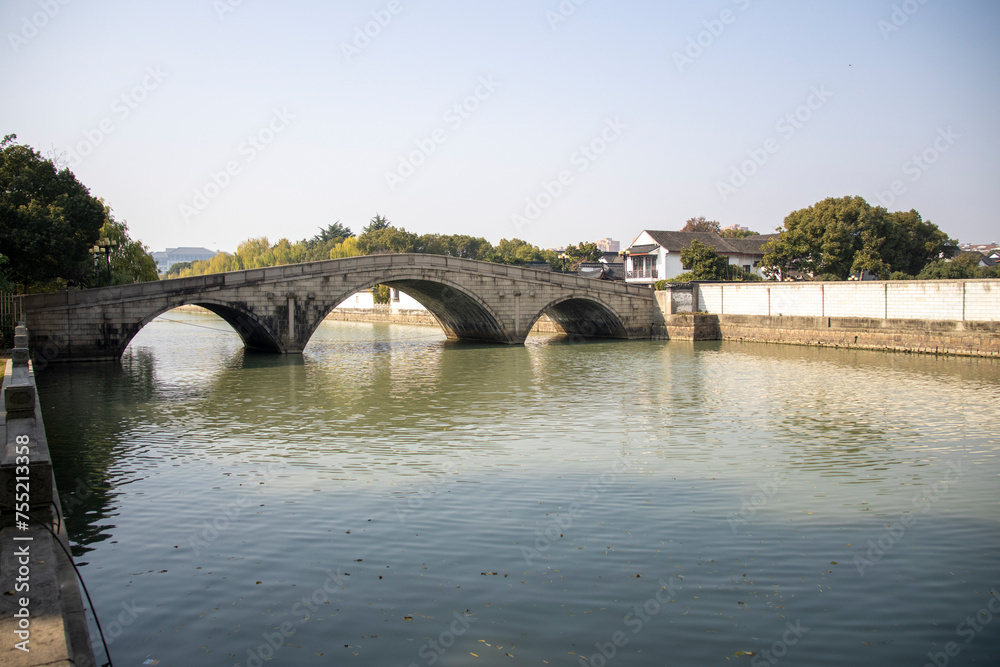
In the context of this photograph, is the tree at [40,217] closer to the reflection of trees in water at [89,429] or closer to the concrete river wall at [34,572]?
the reflection of trees in water at [89,429]

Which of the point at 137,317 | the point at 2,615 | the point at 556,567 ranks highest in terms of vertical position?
the point at 137,317

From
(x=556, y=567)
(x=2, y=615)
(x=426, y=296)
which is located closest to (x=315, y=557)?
(x=556, y=567)

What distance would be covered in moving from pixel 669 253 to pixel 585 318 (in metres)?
18.7

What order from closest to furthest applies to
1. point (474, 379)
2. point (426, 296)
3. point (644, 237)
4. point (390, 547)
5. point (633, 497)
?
point (390, 547) < point (633, 497) < point (474, 379) < point (426, 296) < point (644, 237)

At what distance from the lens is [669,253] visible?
51.9 metres

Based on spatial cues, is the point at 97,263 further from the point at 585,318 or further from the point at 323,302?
the point at 585,318

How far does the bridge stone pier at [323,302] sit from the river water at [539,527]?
679 cm

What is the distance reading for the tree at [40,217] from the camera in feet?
70.7

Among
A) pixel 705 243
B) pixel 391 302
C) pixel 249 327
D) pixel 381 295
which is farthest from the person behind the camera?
pixel 381 295

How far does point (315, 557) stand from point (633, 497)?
3.64 meters

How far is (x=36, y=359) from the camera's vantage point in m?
20.9

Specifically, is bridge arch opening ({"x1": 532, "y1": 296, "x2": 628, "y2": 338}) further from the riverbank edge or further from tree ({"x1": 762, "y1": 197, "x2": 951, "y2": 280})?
tree ({"x1": 762, "y1": 197, "x2": 951, "y2": 280})

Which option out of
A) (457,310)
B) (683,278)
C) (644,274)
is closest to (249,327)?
(457,310)

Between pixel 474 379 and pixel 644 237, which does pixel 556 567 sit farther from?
pixel 644 237
